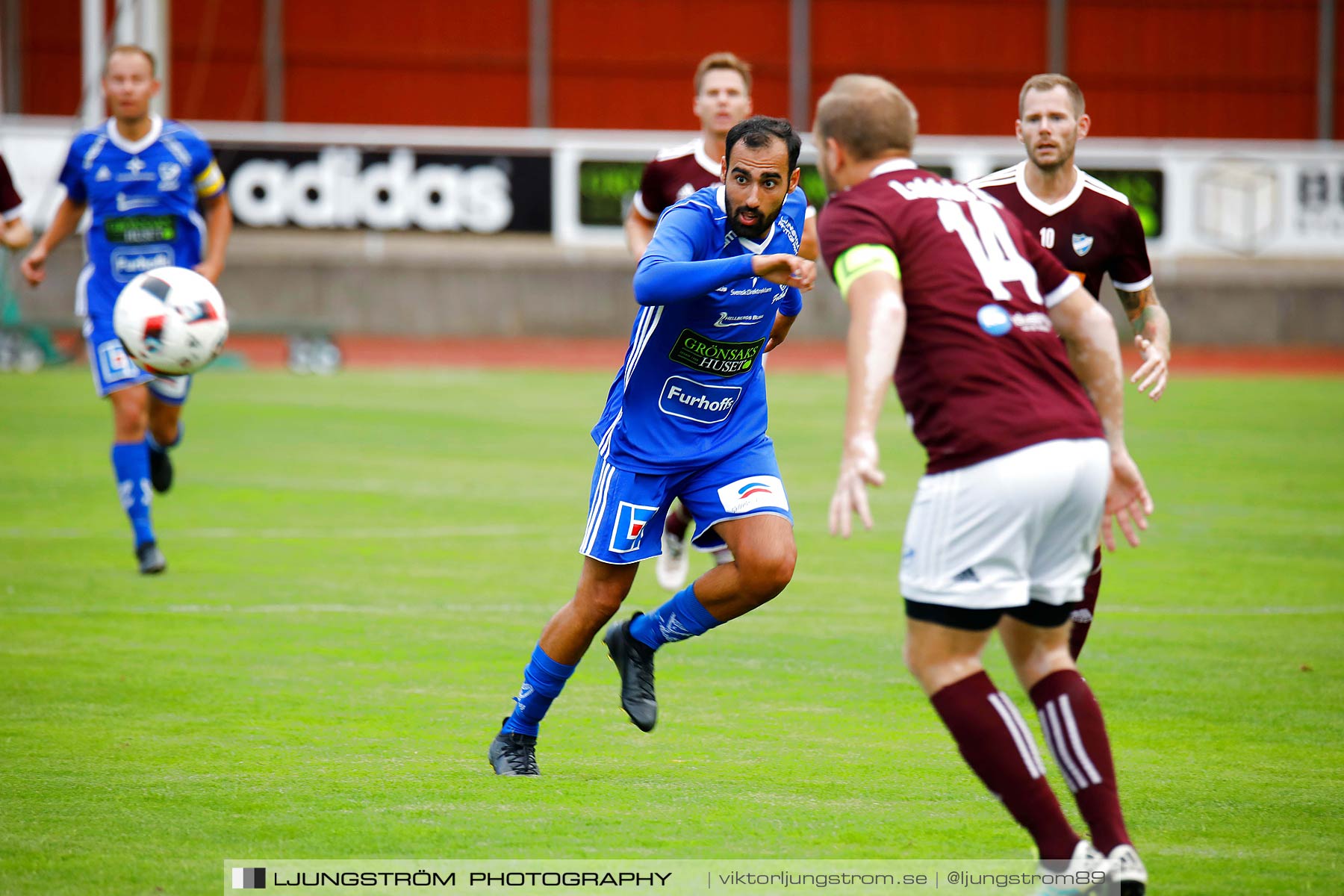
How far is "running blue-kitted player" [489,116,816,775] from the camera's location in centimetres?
541

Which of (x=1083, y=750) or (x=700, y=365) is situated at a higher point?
(x=700, y=365)

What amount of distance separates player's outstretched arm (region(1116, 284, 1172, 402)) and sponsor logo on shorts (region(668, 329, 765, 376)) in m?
1.32

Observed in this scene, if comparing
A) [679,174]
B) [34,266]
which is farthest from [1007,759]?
[34,266]

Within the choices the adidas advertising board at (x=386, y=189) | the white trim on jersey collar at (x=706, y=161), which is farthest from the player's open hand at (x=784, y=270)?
the adidas advertising board at (x=386, y=189)

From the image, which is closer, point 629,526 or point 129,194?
point 629,526

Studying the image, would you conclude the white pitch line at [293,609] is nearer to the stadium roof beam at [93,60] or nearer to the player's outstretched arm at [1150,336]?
the player's outstretched arm at [1150,336]

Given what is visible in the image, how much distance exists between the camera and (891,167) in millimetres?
4266

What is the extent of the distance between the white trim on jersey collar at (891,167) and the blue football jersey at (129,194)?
6.48m

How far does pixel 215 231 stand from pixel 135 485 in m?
1.64

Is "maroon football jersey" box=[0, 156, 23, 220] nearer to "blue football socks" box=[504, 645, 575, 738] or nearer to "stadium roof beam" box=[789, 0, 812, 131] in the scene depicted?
"blue football socks" box=[504, 645, 575, 738]

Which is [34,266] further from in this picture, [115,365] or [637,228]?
[637,228]

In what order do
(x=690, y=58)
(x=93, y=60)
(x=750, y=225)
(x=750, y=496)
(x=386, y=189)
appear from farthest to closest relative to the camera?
1. (x=690, y=58)
2. (x=386, y=189)
3. (x=93, y=60)
4. (x=750, y=496)
5. (x=750, y=225)


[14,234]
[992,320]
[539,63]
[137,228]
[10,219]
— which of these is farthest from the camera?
[539,63]

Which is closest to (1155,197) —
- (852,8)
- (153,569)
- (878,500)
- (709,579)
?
(852,8)
